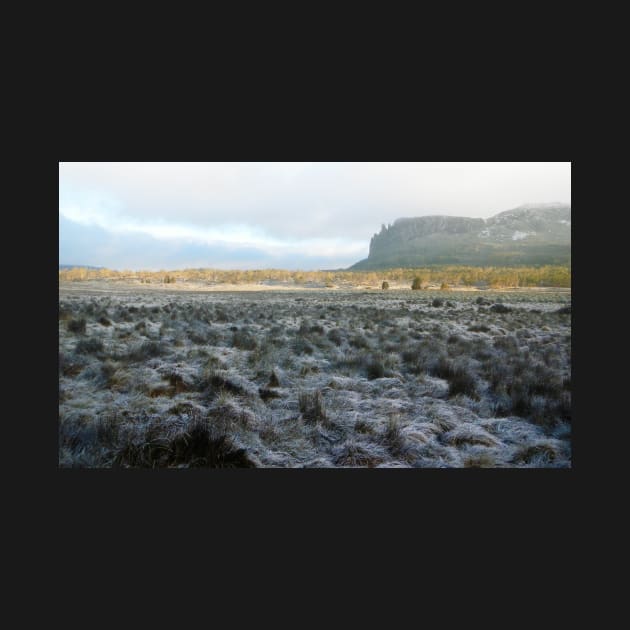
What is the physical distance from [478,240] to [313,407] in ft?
12.6

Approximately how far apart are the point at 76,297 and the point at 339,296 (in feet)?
13.6

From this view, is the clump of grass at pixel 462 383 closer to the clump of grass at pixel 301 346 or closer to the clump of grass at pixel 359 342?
the clump of grass at pixel 359 342

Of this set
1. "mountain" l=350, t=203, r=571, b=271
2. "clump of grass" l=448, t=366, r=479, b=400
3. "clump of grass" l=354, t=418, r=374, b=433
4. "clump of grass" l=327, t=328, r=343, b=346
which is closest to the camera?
"clump of grass" l=354, t=418, r=374, b=433

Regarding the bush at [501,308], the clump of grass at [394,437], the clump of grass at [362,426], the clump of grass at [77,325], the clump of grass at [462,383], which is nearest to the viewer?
the clump of grass at [394,437]

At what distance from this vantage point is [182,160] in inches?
174

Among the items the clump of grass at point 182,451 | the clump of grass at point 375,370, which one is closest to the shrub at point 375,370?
the clump of grass at point 375,370

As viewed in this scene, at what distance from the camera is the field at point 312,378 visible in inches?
154

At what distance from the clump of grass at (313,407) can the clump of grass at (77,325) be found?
3.63m

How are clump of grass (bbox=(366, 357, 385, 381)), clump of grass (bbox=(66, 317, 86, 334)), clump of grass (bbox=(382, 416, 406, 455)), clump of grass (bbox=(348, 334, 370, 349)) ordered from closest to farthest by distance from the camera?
clump of grass (bbox=(382, 416, 406, 455)), clump of grass (bbox=(66, 317, 86, 334)), clump of grass (bbox=(366, 357, 385, 381)), clump of grass (bbox=(348, 334, 370, 349))

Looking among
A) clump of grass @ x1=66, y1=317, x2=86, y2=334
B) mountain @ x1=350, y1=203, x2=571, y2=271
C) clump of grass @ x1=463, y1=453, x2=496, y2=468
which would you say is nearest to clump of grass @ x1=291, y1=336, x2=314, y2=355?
mountain @ x1=350, y1=203, x2=571, y2=271

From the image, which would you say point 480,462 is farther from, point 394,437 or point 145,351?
point 145,351

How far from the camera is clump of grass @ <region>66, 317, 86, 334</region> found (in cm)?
509

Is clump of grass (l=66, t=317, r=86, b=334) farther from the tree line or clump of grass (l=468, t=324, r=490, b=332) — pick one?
clump of grass (l=468, t=324, r=490, b=332)

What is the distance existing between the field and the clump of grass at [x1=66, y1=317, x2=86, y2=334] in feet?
0.06
